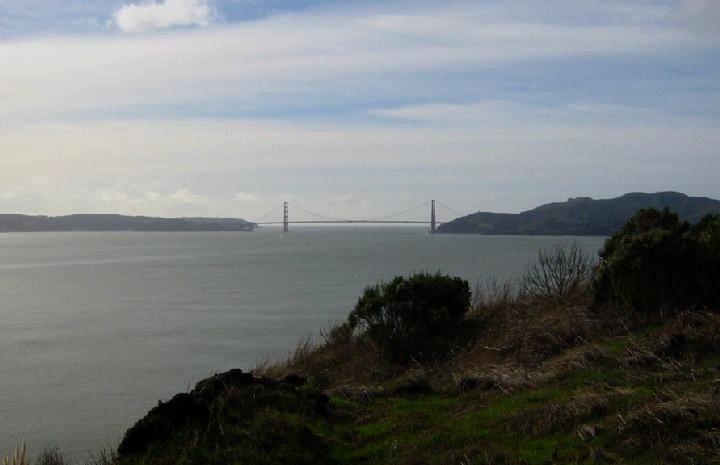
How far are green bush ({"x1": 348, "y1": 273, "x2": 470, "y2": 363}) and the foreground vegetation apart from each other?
0.03 metres

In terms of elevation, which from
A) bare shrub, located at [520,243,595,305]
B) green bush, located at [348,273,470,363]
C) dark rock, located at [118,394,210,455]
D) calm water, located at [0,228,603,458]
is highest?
→ bare shrub, located at [520,243,595,305]

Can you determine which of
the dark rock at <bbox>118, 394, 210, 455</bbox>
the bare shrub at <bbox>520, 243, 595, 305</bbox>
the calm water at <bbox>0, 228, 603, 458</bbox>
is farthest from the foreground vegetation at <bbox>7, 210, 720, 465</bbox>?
the calm water at <bbox>0, 228, 603, 458</bbox>

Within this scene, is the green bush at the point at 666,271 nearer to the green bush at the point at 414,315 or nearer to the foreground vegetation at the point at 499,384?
the foreground vegetation at the point at 499,384

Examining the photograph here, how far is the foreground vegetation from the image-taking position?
7.75m

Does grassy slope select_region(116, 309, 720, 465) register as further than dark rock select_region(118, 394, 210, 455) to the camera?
No

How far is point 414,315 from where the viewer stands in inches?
619

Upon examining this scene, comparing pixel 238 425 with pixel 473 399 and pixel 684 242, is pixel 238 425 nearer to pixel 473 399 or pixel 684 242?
pixel 473 399

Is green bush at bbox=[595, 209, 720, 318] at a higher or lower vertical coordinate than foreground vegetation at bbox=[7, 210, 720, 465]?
higher

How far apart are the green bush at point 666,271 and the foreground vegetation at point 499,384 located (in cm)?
2

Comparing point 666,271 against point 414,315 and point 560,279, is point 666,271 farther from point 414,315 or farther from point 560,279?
point 414,315

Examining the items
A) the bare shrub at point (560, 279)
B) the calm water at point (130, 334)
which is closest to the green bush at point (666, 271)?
the bare shrub at point (560, 279)

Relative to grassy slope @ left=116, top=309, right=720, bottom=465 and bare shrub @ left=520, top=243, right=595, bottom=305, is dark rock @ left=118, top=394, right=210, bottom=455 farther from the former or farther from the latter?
bare shrub @ left=520, top=243, right=595, bottom=305

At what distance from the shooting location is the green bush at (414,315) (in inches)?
606

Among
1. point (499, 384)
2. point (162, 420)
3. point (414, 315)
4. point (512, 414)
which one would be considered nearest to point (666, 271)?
point (499, 384)
